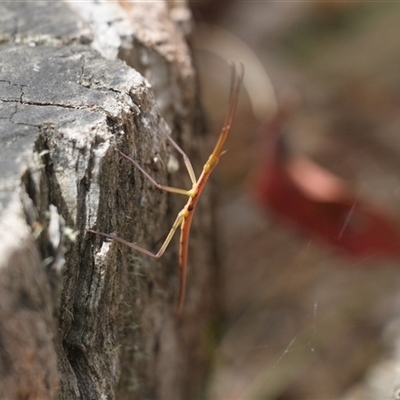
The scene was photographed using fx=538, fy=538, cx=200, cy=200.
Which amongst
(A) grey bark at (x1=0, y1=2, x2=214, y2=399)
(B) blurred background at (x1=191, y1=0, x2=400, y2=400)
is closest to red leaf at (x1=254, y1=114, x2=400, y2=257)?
(B) blurred background at (x1=191, y1=0, x2=400, y2=400)

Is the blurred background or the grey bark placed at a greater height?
the grey bark

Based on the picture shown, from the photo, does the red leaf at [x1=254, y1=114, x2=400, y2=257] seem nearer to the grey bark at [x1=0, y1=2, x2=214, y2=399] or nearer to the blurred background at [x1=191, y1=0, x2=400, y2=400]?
the blurred background at [x1=191, y1=0, x2=400, y2=400]

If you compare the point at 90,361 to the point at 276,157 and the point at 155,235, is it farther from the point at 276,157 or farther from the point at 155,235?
the point at 276,157

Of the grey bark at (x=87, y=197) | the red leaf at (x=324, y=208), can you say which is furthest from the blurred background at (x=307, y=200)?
the grey bark at (x=87, y=197)

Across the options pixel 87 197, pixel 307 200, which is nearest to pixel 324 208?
pixel 307 200

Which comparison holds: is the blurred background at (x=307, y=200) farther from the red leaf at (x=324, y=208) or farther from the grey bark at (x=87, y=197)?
the grey bark at (x=87, y=197)

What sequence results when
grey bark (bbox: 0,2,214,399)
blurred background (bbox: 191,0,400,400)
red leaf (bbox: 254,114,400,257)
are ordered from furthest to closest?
red leaf (bbox: 254,114,400,257), blurred background (bbox: 191,0,400,400), grey bark (bbox: 0,2,214,399)

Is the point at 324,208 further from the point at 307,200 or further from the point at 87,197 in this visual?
the point at 87,197

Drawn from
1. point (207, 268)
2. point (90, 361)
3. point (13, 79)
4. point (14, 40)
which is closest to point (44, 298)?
point (90, 361)
